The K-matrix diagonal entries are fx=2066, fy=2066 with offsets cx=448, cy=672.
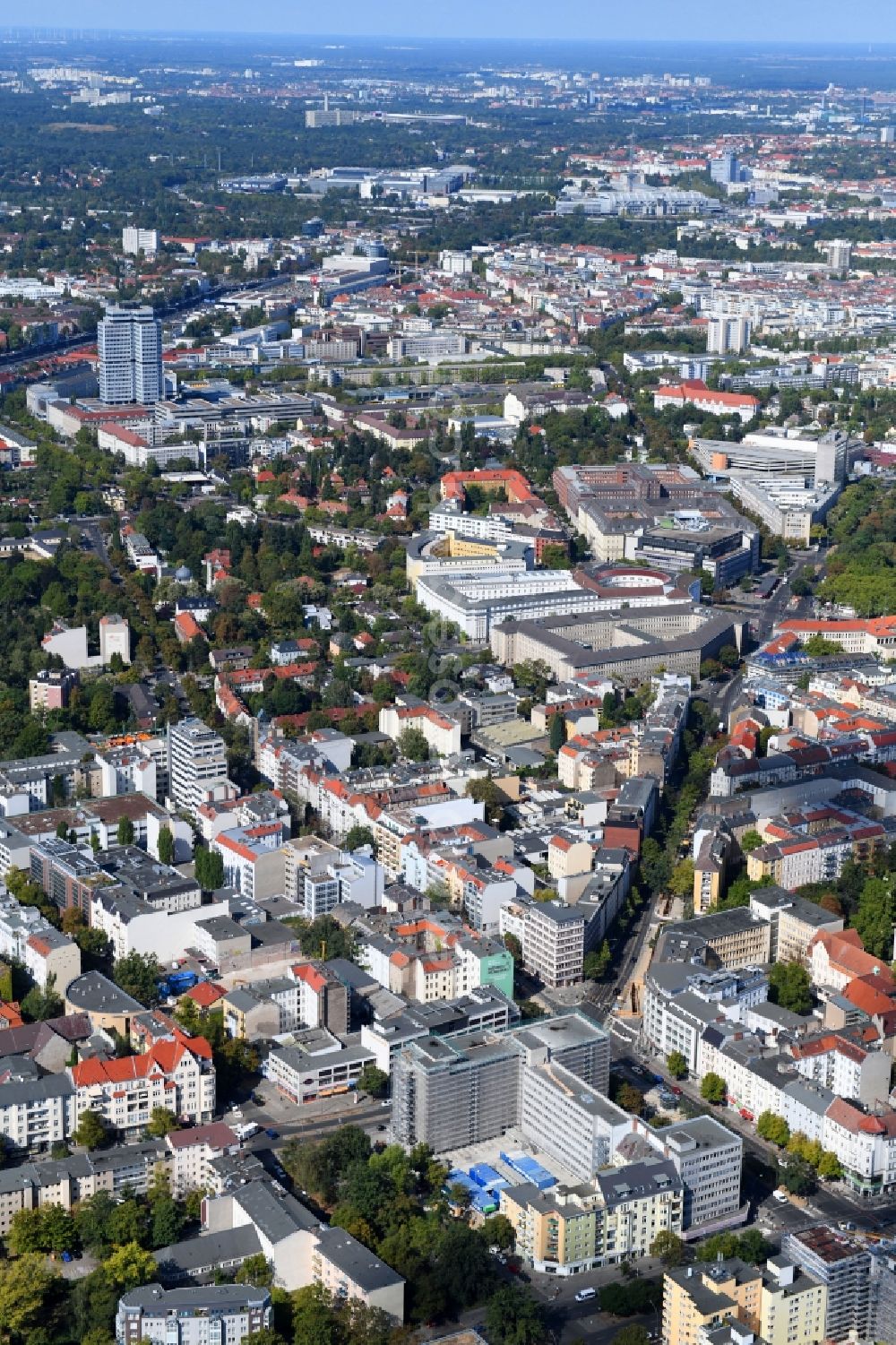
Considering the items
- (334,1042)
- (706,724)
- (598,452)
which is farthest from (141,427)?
(334,1042)

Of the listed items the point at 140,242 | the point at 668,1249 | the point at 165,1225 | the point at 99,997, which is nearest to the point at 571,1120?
the point at 668,1249

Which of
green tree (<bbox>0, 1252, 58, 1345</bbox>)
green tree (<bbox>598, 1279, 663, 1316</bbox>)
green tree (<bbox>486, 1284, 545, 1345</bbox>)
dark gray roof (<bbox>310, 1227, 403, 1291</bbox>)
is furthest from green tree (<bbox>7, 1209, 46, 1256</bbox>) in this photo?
green tree (<bbox>598, 1279, 663, 1316</bbox>)

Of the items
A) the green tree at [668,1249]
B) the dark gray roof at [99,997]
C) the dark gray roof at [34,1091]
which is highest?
the dark gray roof at [34,1091]

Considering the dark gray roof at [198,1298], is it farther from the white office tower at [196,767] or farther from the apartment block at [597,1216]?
the white office tower at [196,767]

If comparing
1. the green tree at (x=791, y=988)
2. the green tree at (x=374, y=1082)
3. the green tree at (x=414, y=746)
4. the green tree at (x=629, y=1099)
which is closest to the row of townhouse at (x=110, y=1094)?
the green tree at (x=374, y=1082)

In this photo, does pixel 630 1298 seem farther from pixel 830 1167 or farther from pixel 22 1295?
pixel 22 1295

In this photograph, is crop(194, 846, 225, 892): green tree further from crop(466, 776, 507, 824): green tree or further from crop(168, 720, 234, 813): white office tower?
crop(466, 776, 507, 824): green tree
